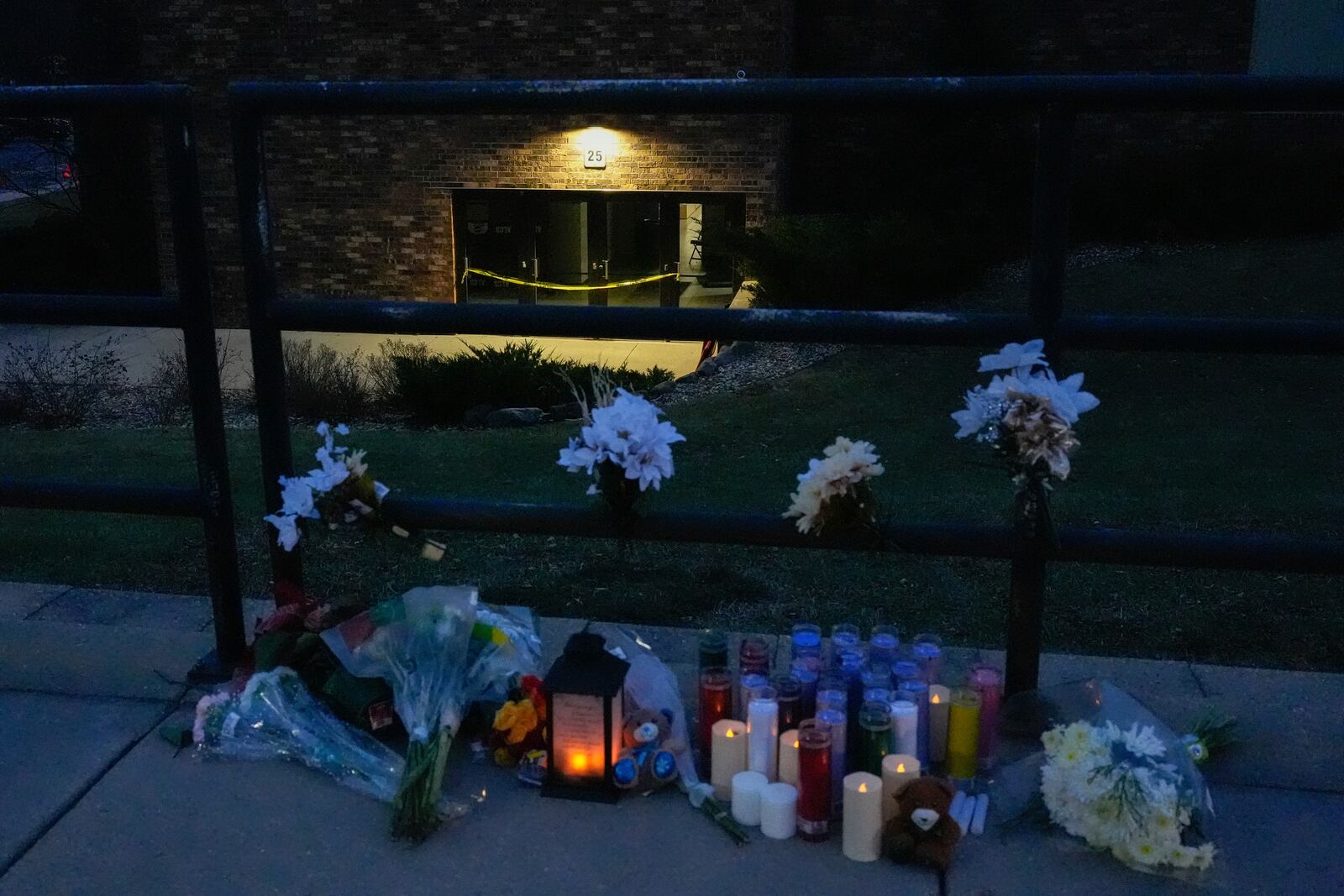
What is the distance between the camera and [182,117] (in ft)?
9.18

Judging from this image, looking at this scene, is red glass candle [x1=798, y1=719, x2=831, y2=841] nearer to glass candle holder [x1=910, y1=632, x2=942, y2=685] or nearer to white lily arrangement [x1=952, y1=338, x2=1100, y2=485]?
glass candle holder [x1=910, y1=632, x2=942, y2=685]

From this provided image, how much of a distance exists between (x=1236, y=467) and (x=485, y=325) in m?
5.54

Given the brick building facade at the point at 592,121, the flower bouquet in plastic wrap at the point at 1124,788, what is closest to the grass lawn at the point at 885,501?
the flower bouquet in plastic wrap at the point at 1124,788

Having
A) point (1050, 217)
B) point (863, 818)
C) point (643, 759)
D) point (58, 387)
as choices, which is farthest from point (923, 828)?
A: point (58, 387)

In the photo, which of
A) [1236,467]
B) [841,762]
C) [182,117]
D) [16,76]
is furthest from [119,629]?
[16,76]

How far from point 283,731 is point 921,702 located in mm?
1380

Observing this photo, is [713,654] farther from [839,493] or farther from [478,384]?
[478,384]

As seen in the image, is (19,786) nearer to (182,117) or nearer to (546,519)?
(546,519)

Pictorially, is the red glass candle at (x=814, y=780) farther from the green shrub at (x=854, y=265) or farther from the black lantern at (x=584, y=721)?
the green shrub at (x=854, y=265)

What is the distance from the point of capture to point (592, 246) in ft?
62.3

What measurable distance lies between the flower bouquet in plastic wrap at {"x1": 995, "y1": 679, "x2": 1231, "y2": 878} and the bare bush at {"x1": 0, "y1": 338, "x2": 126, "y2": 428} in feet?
35.2

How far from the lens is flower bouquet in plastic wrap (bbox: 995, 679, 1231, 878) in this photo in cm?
227

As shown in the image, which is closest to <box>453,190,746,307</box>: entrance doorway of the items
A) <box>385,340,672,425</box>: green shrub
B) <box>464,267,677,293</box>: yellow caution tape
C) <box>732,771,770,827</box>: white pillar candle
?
<box>464,267,677,293</box>: yellow caution tape

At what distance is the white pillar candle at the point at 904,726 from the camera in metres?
2.51
